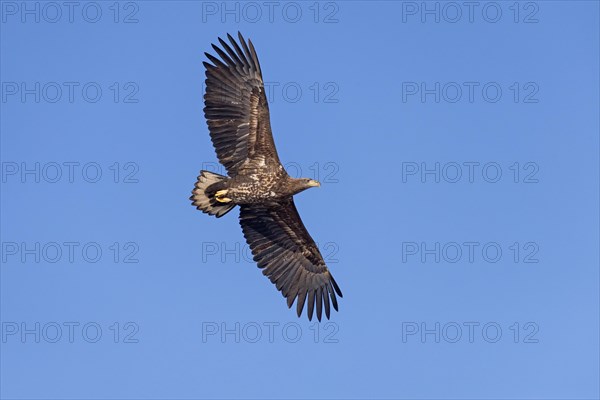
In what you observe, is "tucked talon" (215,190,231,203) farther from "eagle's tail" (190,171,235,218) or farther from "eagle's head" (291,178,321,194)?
"eagle's head" (291,178,321,194)

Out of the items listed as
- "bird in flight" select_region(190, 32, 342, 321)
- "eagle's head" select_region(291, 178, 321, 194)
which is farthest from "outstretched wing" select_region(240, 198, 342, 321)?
"eagle's head" select_region(291, 178, 321, 194)

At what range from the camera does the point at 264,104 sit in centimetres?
2309

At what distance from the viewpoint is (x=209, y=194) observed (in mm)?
23094

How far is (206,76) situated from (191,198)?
2367mm

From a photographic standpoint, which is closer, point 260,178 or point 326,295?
point 260,178

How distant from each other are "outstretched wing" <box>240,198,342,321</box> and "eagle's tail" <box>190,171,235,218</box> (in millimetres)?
1229

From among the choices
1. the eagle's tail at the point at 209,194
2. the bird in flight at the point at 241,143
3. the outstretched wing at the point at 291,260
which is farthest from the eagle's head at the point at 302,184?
the outstretched wing at the point at 291,260

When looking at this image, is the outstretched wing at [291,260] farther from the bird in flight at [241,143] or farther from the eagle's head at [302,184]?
the eagle's head at [302,184]

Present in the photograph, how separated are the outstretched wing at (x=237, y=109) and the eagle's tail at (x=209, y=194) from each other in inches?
12.8

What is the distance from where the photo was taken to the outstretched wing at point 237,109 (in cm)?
A: 2303

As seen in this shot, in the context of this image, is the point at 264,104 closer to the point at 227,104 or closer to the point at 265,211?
the point at 227,104

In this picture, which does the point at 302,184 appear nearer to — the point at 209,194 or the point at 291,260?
the point at 209,194

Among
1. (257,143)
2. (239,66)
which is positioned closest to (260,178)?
(257,143)

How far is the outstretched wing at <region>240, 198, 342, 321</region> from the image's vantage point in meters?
24.4
